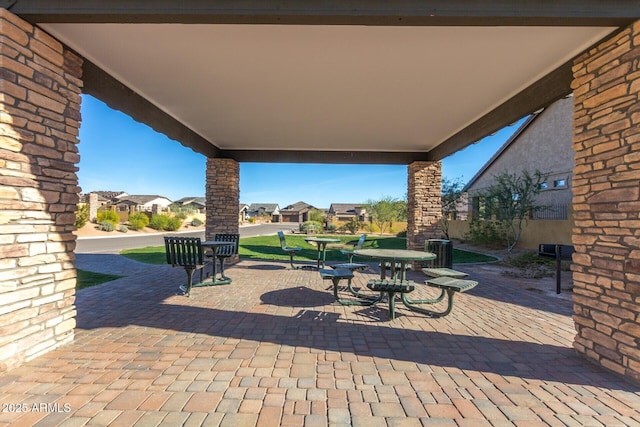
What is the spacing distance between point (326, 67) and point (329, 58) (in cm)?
22

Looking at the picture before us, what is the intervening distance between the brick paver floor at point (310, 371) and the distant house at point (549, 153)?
462 inches

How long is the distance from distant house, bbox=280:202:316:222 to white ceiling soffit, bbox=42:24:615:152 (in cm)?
6484

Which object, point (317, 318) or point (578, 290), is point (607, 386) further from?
point (317, 318)

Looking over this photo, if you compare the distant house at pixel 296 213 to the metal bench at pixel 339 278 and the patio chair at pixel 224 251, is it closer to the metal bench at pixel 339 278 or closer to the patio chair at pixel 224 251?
the patio chair at pixel 224 251

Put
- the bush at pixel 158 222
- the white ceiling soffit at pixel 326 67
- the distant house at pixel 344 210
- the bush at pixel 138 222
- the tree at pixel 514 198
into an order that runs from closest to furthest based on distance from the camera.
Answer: the white ceiling soffit at pixel 326 67, the tree at pixel 514 198, the bush at pixel 138 222, the bush at pixel 158 222, the distant house at pixel 344 210

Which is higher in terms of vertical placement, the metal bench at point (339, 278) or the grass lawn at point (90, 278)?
the metal bench at point (339, 278)

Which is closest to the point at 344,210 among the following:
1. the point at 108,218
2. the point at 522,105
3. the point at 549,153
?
the point at 108,218

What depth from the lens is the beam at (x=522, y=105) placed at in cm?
372

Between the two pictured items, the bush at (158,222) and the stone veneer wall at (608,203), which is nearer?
the stone veneer wall at (608,203)

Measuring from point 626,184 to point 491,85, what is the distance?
221cm

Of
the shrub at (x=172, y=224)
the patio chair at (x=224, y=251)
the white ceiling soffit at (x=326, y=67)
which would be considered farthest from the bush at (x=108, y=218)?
the white ceiling soffit at (x=326, y=67)

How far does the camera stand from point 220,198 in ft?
27.7

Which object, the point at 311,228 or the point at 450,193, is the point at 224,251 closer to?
the point at 450,193

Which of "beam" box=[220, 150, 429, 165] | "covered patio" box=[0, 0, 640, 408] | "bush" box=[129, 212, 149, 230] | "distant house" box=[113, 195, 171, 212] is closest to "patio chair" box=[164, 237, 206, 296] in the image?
"covered patio" box=[0, 0, 640, 408]
